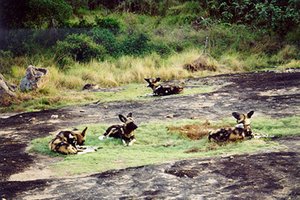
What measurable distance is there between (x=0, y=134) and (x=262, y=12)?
14.1m

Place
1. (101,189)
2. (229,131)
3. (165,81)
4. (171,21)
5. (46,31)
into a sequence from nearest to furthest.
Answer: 1. (101,189)
2. (229,131)
3. (165,81)
4. (46,31)
5. (171,21)

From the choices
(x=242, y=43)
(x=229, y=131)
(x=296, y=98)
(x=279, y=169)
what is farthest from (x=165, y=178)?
(x=242, y=43)

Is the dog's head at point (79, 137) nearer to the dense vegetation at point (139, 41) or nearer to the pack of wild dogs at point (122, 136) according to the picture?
the pack of wild dogs at point (122, 136)

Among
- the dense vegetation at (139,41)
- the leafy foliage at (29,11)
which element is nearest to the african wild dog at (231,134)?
the dense vegetation at (139,41)

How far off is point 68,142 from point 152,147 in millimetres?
1403

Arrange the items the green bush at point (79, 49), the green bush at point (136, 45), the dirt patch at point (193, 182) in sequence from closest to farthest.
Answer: the dirt patch at point (193, 182) < the green bush at point (79, 49) < the green bush at point (136, 45)

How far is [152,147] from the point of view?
8.80m

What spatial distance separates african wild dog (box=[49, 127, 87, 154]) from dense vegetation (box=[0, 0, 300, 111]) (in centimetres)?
734

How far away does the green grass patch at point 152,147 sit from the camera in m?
7.68

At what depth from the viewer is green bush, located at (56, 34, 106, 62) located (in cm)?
1980

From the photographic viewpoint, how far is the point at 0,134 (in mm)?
10555

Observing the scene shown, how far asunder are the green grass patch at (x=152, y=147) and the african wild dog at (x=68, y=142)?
0.14 meters

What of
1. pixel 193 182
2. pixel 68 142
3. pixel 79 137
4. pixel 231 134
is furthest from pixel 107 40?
pixel 193 182

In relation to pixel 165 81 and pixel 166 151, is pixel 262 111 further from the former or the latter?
pixel 165 81
